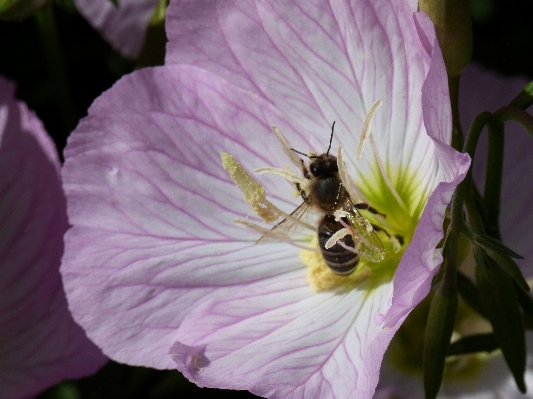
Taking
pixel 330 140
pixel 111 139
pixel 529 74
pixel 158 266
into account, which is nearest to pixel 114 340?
pixel 158 266

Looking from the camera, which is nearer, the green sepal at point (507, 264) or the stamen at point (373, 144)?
the green sepal at point (507, 264)

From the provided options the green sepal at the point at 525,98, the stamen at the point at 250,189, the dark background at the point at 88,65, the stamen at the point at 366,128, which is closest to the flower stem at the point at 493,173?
the green sepal at the point at 525,98

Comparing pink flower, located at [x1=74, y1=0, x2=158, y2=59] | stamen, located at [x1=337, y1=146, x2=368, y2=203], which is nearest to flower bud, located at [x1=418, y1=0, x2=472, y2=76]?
stamen, located at [x1=337, y1=146, x2=368, y2=203]

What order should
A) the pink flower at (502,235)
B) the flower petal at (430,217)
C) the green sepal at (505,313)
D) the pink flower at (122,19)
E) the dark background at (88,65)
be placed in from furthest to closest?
the pink flower at (122,19), the dark background at (88,65), the pink flower at (502,235), the green sepal at (505,313), the flower petal at (430,217)

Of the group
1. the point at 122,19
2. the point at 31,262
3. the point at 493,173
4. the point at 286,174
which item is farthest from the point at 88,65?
the point at 493,173

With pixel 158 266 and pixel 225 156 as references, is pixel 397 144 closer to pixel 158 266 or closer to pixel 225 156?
pixel 225 156

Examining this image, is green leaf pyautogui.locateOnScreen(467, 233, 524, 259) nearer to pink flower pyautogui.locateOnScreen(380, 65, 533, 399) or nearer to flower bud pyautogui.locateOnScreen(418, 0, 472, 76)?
flower bud pyautogui.locateOnScreen(418, 0, 472, 76)

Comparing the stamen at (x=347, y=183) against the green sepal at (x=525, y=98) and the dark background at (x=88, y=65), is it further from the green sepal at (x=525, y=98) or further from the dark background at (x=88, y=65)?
the dark background at (x=88, y=65)
